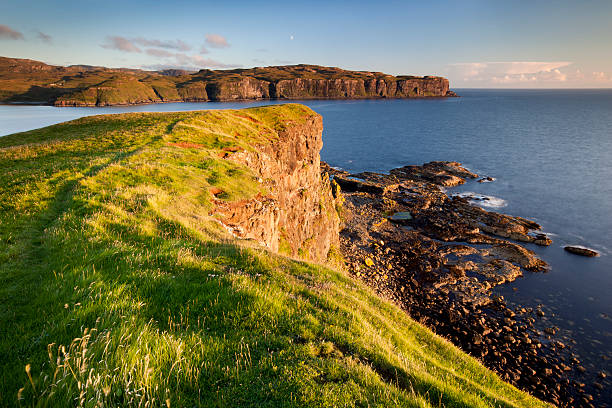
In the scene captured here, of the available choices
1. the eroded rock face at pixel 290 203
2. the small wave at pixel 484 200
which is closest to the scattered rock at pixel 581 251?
the small wave at pixel 484 200

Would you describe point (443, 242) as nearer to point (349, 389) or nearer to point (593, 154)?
point (349, 389)

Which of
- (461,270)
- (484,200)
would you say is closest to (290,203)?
(461,270)

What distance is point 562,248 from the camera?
52.0m

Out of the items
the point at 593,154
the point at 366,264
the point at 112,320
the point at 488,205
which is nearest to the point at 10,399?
the point at 112,320

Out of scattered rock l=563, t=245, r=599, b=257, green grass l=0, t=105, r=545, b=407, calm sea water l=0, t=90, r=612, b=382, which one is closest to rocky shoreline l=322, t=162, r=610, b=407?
calm sea water l=0, t=90, r=612, b=382

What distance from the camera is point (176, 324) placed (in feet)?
16.9

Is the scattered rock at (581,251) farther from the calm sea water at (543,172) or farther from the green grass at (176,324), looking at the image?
the green grass at (176,324)

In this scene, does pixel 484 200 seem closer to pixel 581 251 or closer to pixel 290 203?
pixel 581 251

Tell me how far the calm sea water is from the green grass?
1585 inches

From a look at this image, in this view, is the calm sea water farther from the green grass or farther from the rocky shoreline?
the green grass

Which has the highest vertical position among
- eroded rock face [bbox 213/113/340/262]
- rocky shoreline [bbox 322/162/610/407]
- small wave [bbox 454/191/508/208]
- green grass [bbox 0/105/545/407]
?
green grass [bbox 0/105/545/407]

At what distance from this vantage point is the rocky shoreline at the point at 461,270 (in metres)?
29.7

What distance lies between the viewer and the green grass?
3738 mm

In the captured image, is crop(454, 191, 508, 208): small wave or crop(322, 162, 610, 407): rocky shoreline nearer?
crop(322, 162, 610, 407): rocky shoreline
